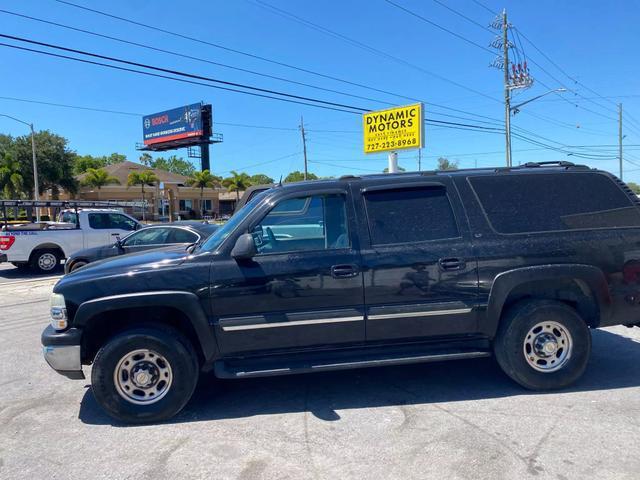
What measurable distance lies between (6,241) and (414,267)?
39.7ft

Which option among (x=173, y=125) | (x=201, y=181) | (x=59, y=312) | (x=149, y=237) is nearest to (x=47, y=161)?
(x=201, y=181)

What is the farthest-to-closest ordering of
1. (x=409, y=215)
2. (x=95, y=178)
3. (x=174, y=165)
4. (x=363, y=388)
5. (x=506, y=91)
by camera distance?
1. (x=174, y=165)
2. (x=95, y=178)
3. (x=506, y=91)
4. (x=363, y=388)
5. (x=409, y=215)

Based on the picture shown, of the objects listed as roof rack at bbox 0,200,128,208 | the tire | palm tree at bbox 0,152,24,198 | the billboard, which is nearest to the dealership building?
the billboard

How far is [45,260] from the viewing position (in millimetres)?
13117

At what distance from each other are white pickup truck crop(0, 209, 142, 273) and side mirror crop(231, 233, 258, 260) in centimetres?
1106

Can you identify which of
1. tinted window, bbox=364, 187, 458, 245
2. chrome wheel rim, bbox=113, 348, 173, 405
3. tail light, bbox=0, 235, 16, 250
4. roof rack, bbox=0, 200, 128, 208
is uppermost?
roof rack, bbox=0, 200, 128, 208

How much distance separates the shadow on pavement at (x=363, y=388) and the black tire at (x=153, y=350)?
0.18 meters

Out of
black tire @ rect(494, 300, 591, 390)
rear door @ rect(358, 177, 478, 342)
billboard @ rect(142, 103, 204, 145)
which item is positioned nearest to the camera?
rear door @ rect(358, 177, 478, 342)

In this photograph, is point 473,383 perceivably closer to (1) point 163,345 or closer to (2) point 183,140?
(1) point 163,345

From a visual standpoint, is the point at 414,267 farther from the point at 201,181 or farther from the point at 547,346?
the point at 201,181

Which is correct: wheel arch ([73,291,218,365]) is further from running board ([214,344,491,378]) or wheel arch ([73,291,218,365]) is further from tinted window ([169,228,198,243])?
tinted window ([169,228,198,243])

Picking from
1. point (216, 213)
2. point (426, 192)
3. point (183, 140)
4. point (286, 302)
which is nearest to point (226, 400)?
point (286, 302)

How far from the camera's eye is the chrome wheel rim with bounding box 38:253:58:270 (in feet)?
42.8

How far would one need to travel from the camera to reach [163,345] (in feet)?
12.5
